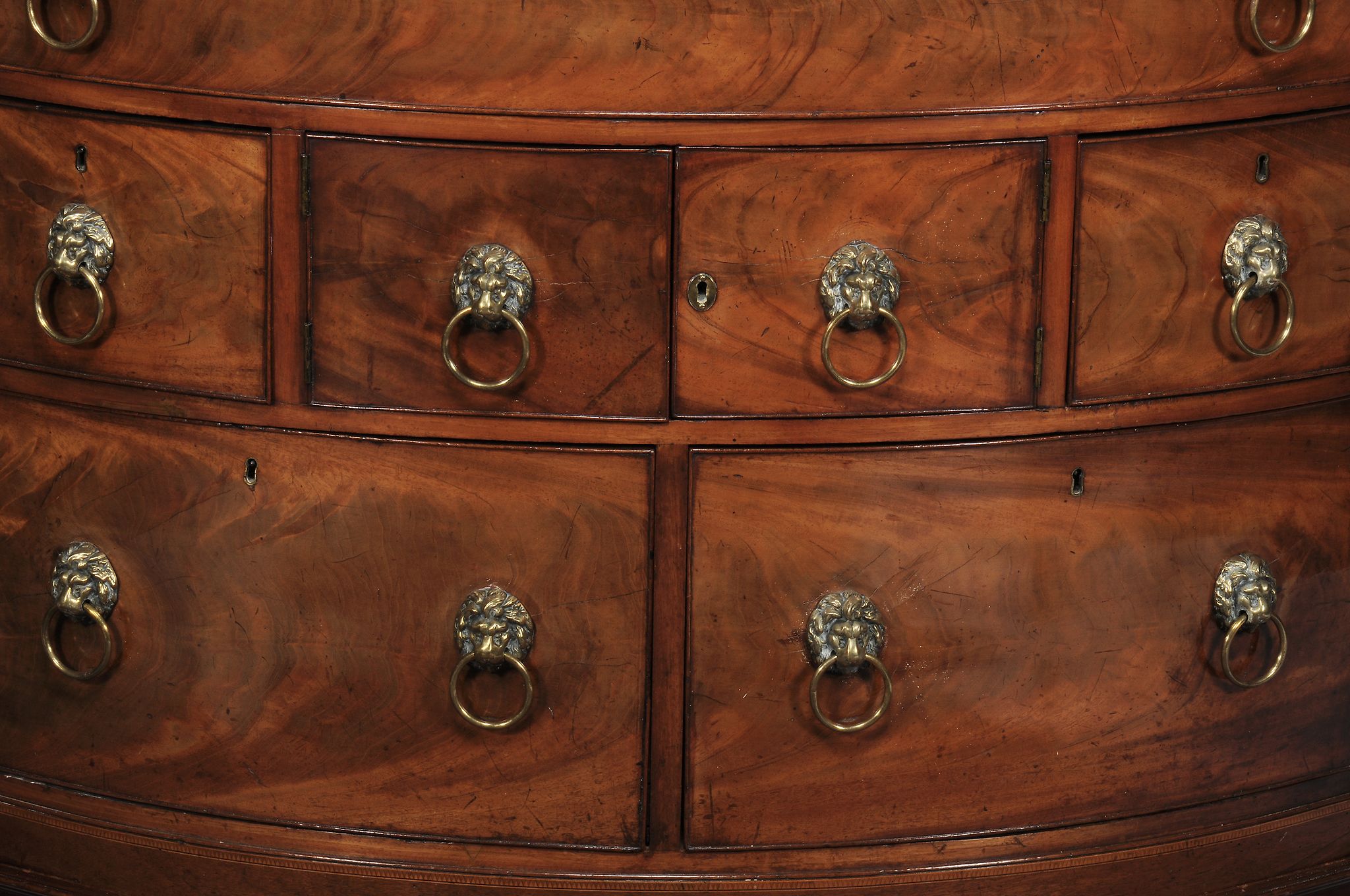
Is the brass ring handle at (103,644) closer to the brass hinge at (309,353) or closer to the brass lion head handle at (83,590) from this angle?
the brass lion head handle at (83,590)

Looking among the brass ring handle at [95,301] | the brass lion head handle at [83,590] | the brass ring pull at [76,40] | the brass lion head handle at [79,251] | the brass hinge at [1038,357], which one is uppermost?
the brass ring pull at [76,40]

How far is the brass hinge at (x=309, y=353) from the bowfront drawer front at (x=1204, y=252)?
0.61m

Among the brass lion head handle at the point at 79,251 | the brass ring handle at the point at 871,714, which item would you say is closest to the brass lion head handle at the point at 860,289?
the brass ring handle at the point at 871,714

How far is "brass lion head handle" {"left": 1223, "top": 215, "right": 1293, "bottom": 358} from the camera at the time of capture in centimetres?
153

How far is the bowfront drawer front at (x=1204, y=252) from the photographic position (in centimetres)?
151

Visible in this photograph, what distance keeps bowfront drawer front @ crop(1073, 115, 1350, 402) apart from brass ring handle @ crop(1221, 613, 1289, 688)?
206 mm

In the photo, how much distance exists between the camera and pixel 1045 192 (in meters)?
1.49

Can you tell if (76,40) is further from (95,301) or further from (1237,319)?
(1237,319)

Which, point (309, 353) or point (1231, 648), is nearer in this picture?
point (309, 353)

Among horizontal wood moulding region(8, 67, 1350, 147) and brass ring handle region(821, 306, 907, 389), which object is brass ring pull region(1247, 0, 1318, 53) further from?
brass ring handle region(821, 306, 907, 389)

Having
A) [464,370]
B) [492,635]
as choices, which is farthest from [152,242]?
[492,635]

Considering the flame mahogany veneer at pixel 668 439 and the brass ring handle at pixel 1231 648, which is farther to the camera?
the brass ring handle at pixel 1231 648

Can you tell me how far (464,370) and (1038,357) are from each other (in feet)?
1.51

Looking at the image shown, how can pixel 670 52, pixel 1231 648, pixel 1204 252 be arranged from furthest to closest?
pixel 1231 648
pixel 1204 252
pixel 670 52
